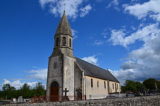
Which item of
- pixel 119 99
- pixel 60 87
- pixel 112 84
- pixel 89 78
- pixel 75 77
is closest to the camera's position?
pixel 119 99

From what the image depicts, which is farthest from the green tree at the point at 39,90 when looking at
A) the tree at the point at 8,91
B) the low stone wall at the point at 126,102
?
the low stone wall at the point at 126,102

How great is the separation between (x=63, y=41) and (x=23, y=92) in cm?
3881

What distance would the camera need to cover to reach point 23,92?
63500 millimetres

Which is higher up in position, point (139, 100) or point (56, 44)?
point (56, 44)

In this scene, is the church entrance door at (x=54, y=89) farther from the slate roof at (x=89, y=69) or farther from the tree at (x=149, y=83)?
the tree at (x=149, y=83)

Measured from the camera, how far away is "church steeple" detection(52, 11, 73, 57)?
31078 mm

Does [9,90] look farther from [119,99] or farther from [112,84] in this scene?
[119,99]

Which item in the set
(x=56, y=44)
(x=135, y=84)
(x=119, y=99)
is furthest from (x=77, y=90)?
(x=135, y=84)

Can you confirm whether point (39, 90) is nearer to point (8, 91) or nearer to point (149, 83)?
point (8, 91)

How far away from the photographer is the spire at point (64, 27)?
31969 millimetres

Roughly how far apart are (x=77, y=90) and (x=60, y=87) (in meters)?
3.11

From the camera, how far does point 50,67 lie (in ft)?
102

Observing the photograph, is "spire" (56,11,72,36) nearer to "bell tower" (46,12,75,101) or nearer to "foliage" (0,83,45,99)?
"bell tower" (46,12,75,101)

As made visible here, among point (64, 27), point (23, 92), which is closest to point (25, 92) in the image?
point (23, 92)
